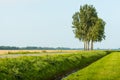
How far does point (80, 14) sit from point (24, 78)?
112 meters

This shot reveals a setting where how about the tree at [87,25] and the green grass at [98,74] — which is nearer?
the green grass at [98,74]

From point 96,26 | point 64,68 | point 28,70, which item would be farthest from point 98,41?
point 28,70

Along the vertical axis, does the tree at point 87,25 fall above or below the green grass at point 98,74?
above

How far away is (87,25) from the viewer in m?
132

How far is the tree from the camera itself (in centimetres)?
12799

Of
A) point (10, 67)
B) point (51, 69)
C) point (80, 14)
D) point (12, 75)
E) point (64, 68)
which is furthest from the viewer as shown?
point (80, 14)

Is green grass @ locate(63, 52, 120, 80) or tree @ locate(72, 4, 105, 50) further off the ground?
tree @ locate(72, 4, 105, 50)

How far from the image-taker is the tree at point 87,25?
5039 inches

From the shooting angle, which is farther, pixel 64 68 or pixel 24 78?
pixel 64 68

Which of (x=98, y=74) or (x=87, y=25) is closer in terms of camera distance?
(x=98, y=74)

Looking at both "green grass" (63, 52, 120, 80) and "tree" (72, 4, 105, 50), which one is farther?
"tree" (72, 4, 105, 50)

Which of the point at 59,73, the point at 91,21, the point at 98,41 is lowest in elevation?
the point at 59,73

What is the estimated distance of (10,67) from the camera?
24.8 m

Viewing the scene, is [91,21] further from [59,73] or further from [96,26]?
[59,73]
